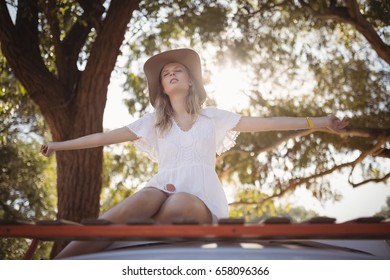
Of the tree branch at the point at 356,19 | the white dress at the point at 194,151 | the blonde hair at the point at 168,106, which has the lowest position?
the white dress at the point at 194,151

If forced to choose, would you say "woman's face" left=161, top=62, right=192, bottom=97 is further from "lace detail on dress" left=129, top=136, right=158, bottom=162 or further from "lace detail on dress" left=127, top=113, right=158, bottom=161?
"lace detail on dress" left=129, top=136, right=158, bottom=162

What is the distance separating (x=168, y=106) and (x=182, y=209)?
0.86m

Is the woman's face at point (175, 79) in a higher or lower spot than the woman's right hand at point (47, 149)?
higher

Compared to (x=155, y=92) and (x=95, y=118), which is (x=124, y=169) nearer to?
(x=95, y=118)

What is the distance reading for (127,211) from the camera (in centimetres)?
222

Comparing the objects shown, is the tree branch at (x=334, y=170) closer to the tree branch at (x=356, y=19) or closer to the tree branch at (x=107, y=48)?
the tree branch at (x=356, y=19)

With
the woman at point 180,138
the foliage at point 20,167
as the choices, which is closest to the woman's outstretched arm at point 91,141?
the woman at point 180,138

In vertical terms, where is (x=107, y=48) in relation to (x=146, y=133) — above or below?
above

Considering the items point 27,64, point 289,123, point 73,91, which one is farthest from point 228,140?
point 27,64

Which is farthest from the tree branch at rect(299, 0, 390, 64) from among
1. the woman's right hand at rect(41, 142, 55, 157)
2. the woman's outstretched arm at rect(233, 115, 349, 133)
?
the woman's right hand at rect(41, 142, 55, 157)

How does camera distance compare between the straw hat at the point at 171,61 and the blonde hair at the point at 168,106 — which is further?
the straw hat at the point at 171,61

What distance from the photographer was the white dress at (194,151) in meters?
2.54

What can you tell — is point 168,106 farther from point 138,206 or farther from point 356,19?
point 356,19
